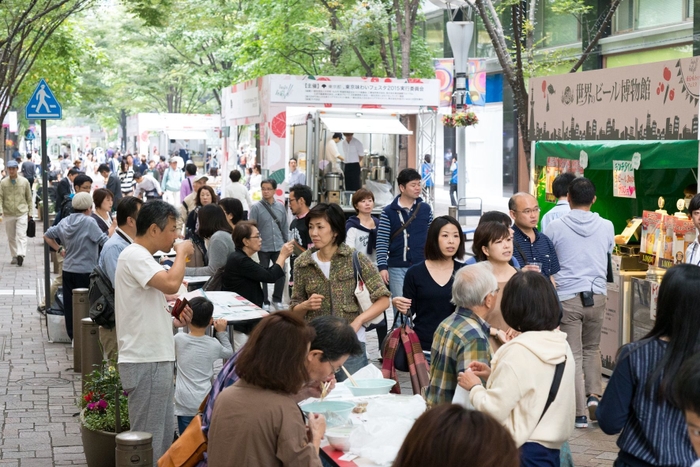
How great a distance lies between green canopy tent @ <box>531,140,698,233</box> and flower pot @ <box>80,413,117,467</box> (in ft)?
17.2

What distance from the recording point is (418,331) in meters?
6.34

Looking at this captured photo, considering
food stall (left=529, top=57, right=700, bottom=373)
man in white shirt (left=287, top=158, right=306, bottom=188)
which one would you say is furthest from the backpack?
man in white shirt (left=287, top=158, right=306, bottom=188)

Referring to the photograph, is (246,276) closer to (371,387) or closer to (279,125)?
(371,387)

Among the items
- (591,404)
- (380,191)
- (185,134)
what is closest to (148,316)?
(591,404)

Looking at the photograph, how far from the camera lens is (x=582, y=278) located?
746 centimetres

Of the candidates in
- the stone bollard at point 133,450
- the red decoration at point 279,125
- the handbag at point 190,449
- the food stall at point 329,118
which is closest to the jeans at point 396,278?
the stone bollard at point 133,450

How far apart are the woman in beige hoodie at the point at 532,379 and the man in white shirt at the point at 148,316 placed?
6.68ft

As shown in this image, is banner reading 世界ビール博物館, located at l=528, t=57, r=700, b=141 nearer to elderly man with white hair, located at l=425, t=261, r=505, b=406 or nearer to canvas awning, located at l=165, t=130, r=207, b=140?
elderly man with white hair, located at l=425, t=261, r=505, b=406


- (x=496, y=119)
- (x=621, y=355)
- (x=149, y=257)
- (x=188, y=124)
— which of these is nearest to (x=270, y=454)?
(x=621, y=355)

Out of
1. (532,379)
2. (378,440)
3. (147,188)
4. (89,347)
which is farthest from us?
(147,188)

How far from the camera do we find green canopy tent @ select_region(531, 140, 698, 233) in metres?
8.37

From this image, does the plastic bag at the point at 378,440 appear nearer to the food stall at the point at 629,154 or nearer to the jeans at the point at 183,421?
the jeans at the point at 183,421

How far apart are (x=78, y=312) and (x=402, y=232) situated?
134 inches

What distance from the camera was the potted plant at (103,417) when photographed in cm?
641
